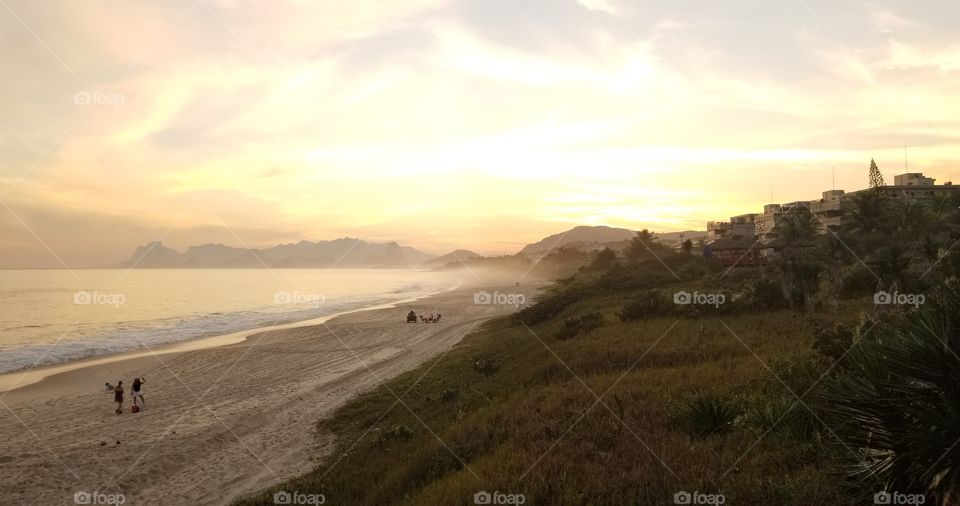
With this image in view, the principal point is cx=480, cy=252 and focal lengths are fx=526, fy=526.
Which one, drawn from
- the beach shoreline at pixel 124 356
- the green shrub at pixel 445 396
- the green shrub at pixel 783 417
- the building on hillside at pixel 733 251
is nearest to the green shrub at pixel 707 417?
the green shrub at pixel 783 417

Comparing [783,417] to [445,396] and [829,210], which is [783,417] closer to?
[445,396]

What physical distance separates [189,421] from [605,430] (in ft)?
53.1

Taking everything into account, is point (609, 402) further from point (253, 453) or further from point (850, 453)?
point (253, 453)

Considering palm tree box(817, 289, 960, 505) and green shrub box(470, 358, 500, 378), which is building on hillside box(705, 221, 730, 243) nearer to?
green shrub box(470, 358, 500, 378)

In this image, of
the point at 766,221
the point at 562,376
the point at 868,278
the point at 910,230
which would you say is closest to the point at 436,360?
the point at 562,376

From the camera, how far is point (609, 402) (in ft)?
40.1

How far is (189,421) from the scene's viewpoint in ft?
63.5

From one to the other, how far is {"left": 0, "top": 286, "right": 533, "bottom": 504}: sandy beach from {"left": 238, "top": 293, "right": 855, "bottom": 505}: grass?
2.02 m

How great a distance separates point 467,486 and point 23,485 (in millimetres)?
12768

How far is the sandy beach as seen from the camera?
13.8 metres

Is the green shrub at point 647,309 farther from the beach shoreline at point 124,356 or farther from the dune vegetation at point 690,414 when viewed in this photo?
the beach shoreline at point 124,356

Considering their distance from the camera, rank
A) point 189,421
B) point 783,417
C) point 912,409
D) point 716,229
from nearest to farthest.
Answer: point 912,409 < point 783,417 < point 189,421 < point 716,229

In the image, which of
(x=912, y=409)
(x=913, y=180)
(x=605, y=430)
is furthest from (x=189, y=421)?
(x=913, y=180)

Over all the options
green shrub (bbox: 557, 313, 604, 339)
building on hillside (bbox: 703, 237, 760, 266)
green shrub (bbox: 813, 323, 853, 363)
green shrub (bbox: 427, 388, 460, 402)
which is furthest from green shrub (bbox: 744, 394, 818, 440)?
building on hillside (bbox: 703, 237, 760, 266)
